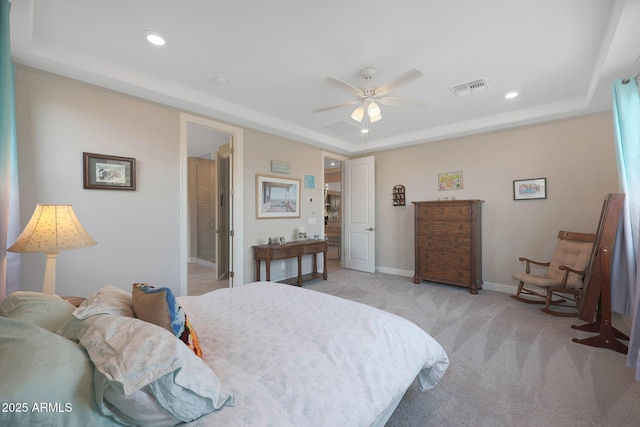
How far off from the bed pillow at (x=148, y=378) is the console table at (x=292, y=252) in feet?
9.85

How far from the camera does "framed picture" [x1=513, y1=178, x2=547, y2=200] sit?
Answer: 12.3 ft

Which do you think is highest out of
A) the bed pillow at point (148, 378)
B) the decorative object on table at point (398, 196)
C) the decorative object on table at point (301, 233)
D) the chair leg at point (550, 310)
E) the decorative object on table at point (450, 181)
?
the decorative object on table at point (450, 181)

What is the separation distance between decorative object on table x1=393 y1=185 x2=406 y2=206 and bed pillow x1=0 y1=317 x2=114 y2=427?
16.0ft

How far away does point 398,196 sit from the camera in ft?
16.8

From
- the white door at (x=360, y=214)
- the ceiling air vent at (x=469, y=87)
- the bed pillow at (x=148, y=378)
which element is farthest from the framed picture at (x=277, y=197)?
the bed pillow at (x=148, y=378)

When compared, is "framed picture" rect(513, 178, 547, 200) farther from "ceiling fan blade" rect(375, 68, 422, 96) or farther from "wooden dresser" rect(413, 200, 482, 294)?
"ceiling fan blade" rect(375, 68, 422, 96)

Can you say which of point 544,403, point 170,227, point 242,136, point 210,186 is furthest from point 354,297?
point 210,186

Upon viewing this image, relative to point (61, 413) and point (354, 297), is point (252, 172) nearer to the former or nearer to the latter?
point (354, 297)

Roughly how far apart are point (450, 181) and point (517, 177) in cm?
93

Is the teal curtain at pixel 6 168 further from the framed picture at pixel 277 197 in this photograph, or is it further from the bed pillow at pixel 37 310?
the framed picture at pixel 277 197

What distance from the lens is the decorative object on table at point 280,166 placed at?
4.33 meters

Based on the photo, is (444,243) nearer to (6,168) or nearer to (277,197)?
(277,197)

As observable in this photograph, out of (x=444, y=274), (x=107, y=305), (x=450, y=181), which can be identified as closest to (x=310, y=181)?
(x=450, y=181)

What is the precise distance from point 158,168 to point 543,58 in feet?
13.4
